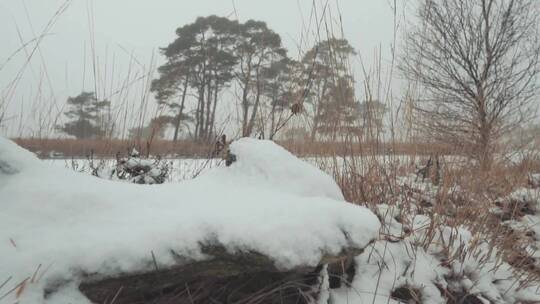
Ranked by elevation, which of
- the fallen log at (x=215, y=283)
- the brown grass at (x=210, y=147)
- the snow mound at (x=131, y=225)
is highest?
the brown grass at (x=210, y=147)

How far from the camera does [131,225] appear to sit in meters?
0.69

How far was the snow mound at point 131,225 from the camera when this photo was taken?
1.95 ft

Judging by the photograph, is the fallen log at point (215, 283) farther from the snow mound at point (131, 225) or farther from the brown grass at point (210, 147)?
the brown grass at point (210, 147)

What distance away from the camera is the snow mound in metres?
0.60

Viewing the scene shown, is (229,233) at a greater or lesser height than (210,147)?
lesser

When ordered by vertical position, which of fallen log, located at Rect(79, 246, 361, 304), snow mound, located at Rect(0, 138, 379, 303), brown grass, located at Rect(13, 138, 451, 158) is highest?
brown grass, located at Rect(13, 138, 451, 158)

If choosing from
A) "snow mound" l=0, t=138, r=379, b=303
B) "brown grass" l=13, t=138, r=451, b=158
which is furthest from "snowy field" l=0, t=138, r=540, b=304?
"brown grass" l=13, t=138, r=451, b=158

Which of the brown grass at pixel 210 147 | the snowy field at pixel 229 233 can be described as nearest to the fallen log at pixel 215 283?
the snowy field at pixel 229 233

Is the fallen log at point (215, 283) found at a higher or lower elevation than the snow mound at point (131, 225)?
lower

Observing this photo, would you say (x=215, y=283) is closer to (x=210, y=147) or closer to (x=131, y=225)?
(x=131, y=225)

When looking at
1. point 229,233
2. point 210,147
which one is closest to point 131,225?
point 229,233

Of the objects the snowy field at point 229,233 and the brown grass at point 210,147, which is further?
the brown grass at point 210,147

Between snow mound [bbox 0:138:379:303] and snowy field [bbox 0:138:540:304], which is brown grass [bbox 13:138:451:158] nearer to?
snowy field [bbox 0:138:540:304]

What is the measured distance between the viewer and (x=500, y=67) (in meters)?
6.09
